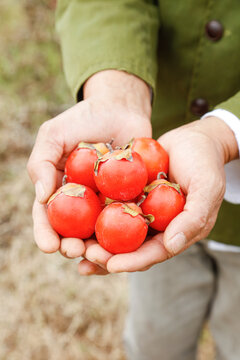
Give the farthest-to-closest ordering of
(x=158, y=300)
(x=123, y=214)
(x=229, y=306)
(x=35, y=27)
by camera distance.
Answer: (x=35, y=27) < (x=158, y=300) < (x=229, y=306) < (x=123, y=214)

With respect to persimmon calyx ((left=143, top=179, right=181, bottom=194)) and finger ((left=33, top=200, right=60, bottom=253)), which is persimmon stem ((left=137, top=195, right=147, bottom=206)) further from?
finger ((left=33, top=200, right=60, bottom=253))

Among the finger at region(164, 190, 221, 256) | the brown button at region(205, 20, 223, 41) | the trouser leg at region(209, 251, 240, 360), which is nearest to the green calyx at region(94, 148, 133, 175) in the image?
the finger at region(164, 190, 221, 256)

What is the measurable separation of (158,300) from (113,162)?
1192mm

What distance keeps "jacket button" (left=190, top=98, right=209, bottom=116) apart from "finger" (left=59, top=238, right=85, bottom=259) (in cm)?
77

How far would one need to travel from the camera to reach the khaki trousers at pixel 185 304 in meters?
2.01

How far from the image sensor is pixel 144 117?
1525 millimetres

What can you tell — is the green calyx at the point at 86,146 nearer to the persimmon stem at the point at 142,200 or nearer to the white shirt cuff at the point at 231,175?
the persimmon stem at the point at 142,200

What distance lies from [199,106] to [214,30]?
302 mm

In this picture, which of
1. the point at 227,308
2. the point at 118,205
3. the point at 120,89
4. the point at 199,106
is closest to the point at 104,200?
the point at 118,205

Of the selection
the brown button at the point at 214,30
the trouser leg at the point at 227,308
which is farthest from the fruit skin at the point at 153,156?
the trouser leg at the point at 227,308

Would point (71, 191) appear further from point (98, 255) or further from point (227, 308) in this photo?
point (227, 308)

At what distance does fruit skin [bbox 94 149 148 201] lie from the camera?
48.3 inches

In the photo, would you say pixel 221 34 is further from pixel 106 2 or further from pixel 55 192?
pixel 55 192

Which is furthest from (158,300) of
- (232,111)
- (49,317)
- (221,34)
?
(221,34)
